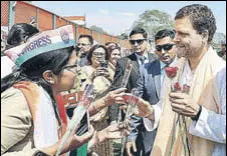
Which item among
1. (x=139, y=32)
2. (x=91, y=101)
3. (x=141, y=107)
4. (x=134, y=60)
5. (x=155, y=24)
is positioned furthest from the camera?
(x=155, y=24)

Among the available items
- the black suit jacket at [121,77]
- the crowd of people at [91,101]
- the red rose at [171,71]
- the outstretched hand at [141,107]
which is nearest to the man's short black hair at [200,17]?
the crowd of people at [91,101]

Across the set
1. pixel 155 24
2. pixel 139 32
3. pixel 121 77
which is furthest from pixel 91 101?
pixel 155 24

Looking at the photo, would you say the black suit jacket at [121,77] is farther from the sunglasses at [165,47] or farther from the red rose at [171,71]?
the red rose at [171,71]

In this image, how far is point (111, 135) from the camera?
265cm

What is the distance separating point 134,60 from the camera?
16.3 ft

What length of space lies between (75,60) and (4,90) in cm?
41

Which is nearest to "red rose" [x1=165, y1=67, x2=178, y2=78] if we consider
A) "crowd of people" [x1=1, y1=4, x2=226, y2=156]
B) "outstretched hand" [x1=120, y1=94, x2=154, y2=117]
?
"crowd of people" [x1=1, y1=4, x2=226, y2=156]

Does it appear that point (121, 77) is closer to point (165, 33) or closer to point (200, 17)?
point (165, 33)

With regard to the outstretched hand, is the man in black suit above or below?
above

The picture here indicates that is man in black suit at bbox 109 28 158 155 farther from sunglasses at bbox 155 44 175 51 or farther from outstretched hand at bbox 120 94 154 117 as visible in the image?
outstretched hand at bbox 120 94 154 117

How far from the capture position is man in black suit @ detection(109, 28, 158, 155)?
14.8 ft

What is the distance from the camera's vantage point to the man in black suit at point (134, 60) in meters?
4.52

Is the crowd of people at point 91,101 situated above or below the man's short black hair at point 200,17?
below

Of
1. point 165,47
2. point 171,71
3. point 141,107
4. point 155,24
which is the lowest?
point 141,107
